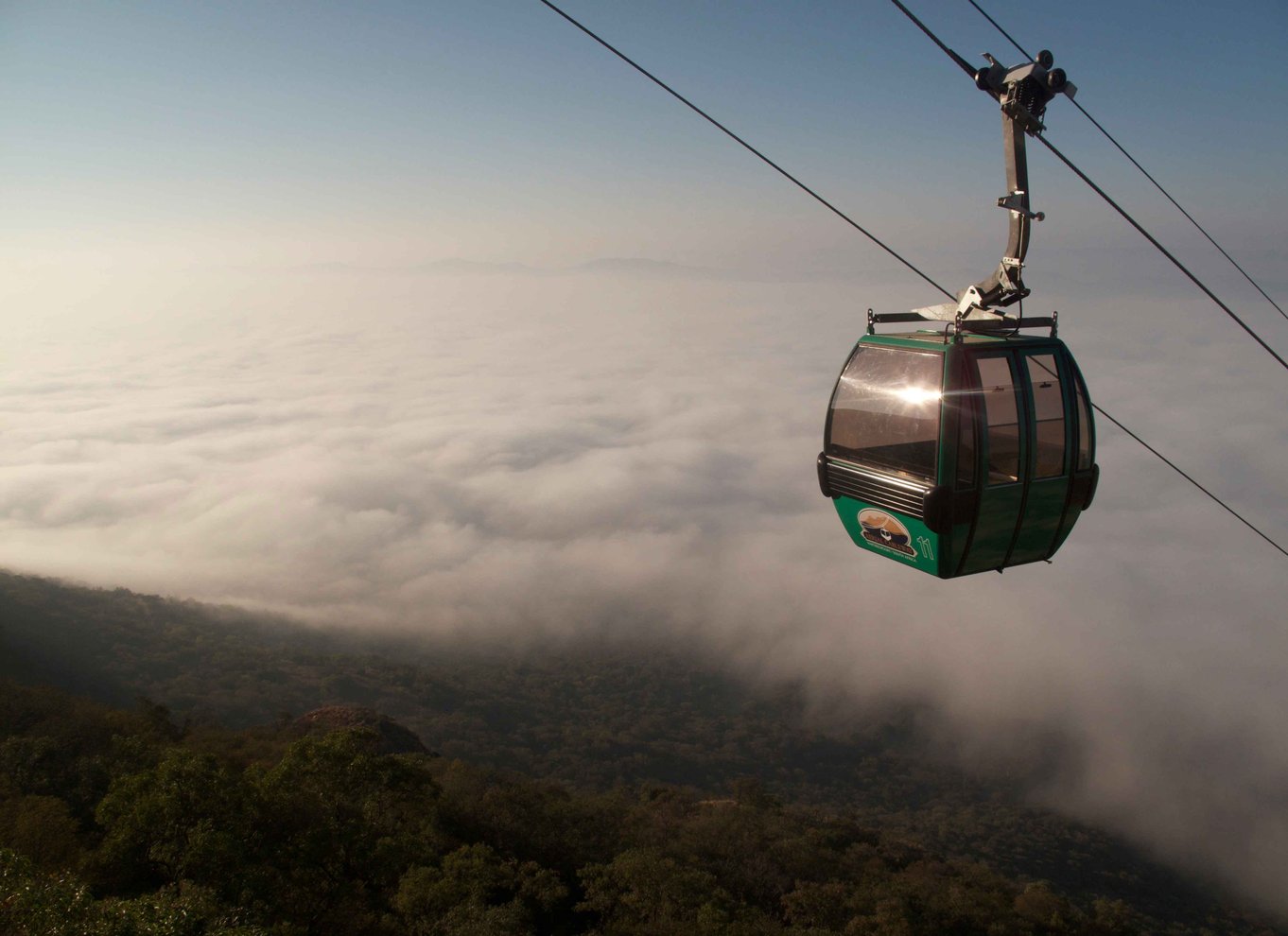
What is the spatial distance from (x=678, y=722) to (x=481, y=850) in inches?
5791

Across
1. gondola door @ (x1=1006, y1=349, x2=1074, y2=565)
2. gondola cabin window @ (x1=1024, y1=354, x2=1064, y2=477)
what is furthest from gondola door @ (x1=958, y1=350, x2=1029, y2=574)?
gondola cabin window @ (x1=1024, y1=354, x2=1064, y2=477)

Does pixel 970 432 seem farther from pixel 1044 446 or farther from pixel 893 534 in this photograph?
pixel 893 534

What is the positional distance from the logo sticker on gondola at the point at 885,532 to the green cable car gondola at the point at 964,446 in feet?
0.06

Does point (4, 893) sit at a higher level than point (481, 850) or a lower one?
higher

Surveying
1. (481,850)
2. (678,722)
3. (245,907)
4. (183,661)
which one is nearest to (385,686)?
(183,661)

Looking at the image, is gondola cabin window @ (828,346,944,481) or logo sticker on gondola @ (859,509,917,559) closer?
gondola cabin window @ (828,346,944,481)

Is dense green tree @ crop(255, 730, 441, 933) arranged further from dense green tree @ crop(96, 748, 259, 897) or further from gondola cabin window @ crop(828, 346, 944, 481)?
gondola cabin window @ crop(828, 346, 944, 481)

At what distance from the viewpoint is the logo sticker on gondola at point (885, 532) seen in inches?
411

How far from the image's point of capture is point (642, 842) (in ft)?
155

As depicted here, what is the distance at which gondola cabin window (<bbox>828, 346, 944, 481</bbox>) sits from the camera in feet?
32.3

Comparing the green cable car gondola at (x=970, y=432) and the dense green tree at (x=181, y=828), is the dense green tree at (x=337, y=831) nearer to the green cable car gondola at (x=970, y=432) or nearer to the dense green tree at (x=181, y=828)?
the dense green tree at (x=181, y=828)

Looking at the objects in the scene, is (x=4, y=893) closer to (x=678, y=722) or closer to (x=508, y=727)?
(x=508, y=727)

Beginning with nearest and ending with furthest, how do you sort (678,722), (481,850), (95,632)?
(481,850), (95,632), (678,722)

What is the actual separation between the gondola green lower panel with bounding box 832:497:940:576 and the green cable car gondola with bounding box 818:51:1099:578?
18 millimetres
